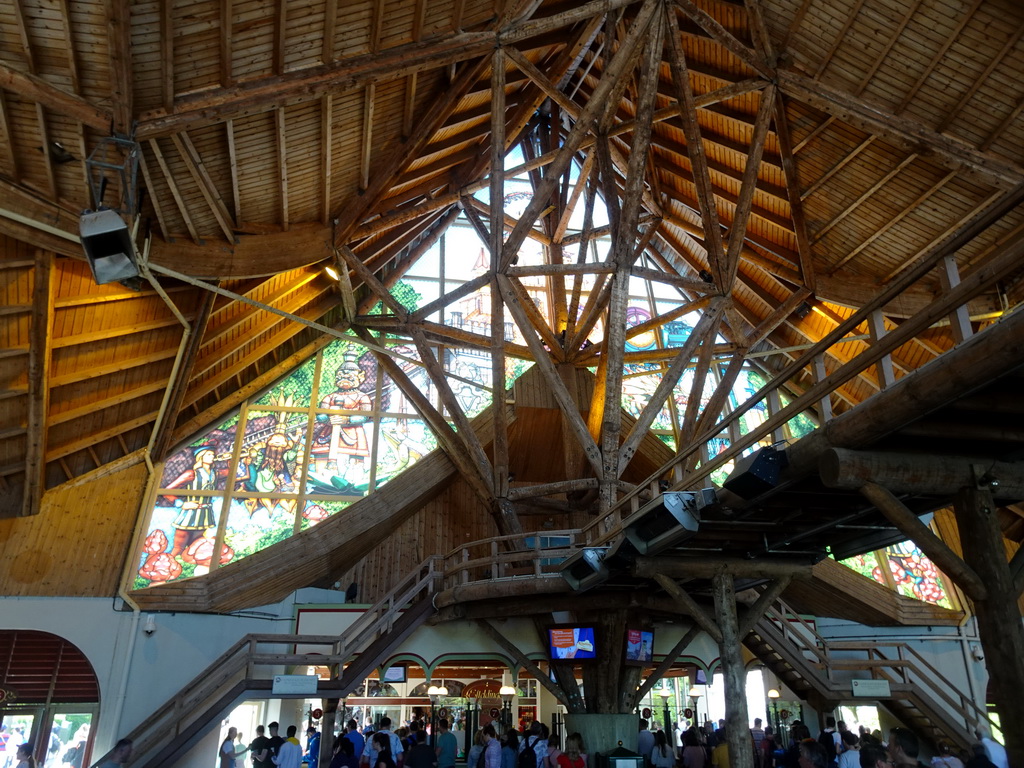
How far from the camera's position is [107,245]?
725 cm

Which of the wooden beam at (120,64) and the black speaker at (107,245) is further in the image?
the wooden beam at (120,64)

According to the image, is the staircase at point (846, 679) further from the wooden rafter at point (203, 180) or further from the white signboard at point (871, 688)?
the wooden rafter at point (203, 180)

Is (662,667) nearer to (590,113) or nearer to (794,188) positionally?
(590,113)

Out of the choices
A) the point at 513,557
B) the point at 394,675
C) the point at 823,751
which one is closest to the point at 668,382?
the point at 513,557

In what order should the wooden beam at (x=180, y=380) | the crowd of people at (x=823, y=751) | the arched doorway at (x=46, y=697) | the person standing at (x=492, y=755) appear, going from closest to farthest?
the crowd of people at (x=823, y=751)
the person standing at (x=492, y=755)
the wooden beam at (x=180, y=380)
the arched doorway at (x=46, y=697)

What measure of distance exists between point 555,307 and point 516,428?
324cm

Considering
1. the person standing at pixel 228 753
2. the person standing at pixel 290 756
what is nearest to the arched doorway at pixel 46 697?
the person standing at pixel 228 753

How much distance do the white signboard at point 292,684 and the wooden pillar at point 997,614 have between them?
9.00m

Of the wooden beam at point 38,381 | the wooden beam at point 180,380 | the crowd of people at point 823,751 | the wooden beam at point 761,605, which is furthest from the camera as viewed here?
the wooden beam at point 180,380

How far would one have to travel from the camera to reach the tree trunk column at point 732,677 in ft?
26.4

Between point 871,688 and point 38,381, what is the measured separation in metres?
14.3

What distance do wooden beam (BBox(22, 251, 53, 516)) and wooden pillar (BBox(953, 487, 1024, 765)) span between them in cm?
1164

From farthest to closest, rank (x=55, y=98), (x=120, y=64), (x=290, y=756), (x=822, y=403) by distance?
1. (x=290, y=756)
2. (x=55, y=98)
3. (x=120, y=64)
4. (x=822, y=403)

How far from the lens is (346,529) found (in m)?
14.7
